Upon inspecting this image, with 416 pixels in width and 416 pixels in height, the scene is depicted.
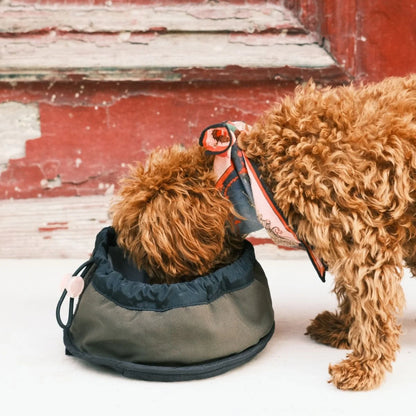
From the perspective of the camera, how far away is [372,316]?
176 cm

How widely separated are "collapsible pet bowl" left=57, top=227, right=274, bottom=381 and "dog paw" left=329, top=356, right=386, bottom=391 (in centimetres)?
26

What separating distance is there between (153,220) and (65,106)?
167 centimetres

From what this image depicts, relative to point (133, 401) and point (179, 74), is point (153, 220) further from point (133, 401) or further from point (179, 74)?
point (179, 74)

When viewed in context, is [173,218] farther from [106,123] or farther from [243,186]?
[106,123]

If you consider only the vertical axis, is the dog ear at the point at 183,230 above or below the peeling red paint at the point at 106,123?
above

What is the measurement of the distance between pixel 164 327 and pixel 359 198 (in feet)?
2.06

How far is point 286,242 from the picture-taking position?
195 cm

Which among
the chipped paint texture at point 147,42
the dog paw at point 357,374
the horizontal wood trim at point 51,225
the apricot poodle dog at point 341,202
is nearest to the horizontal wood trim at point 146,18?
the chipped paint texture at point 147,42

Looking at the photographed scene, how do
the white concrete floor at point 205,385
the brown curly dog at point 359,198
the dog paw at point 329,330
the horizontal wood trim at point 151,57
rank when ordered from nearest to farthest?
the white concrete floor at point 205,385 < the brown curly dog at point 359,198 < the dog paw at point 329,330 < the horizontal wood trim at point 151,57

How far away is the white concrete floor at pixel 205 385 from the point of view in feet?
5.21

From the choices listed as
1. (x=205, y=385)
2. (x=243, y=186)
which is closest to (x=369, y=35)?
(x=243, y=186)

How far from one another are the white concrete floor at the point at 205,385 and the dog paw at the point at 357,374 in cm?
2

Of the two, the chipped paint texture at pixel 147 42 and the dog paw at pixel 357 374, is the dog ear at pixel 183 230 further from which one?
the chipped paint texture at pixel 147 42

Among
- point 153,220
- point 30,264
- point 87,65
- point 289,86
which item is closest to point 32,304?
point 30,264
